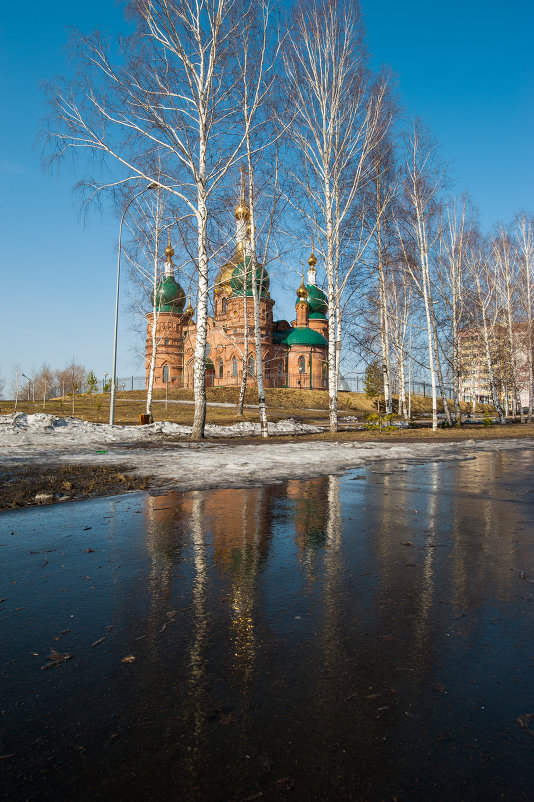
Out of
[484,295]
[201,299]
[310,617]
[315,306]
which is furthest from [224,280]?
[315,306]

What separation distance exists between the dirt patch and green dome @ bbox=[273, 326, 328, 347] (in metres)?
49.7

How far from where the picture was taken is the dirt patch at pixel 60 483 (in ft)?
19.0

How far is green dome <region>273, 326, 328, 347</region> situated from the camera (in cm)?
5691

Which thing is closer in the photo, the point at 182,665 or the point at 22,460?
the point at 182,665

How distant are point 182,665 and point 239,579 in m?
1.09

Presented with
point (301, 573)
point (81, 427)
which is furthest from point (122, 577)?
point (81, 427)

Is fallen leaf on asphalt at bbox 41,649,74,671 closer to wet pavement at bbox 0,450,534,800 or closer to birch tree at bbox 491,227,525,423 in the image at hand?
wet pavement at bbox 0,450,534,800

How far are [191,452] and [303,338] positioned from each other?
47057 millimetres

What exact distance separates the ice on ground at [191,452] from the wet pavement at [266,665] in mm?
3539

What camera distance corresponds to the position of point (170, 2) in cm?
1303

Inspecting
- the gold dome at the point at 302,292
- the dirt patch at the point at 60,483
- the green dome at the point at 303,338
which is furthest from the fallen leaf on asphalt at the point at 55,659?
the gold dome at the point at 302,292

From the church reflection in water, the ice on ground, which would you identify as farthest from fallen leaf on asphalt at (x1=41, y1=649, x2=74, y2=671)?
the ice on ground

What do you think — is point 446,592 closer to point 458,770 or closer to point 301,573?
point 301,573

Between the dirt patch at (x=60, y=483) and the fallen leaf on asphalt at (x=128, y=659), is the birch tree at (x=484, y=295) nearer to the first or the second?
the dirt patch at (x=60, y=483)
